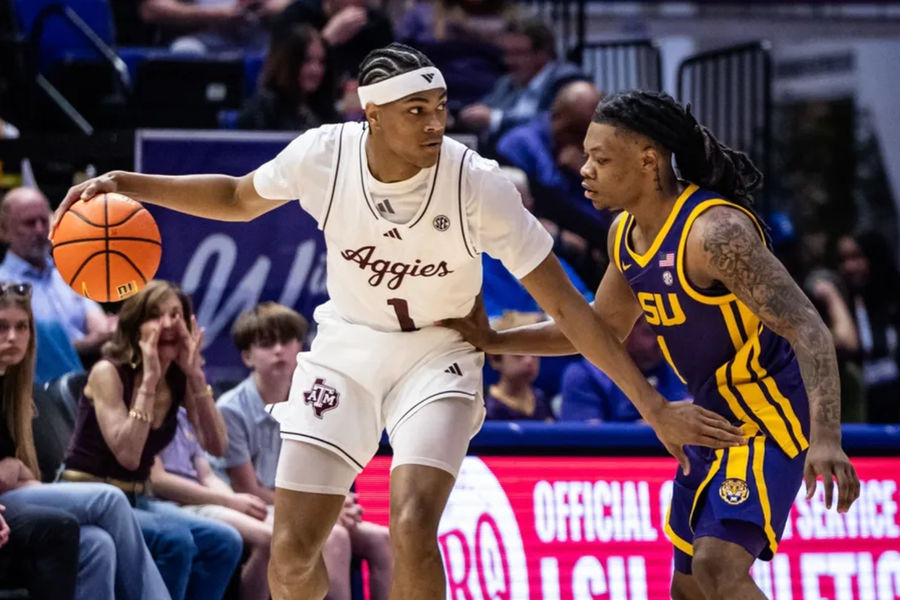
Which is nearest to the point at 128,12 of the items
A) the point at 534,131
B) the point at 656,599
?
the point at 534,131

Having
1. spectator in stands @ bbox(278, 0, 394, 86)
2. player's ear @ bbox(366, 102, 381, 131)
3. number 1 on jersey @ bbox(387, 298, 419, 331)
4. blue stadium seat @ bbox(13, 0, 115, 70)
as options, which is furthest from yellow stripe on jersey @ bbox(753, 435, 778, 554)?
blue stadium seat @ bbox(13, 0, 115, 70)

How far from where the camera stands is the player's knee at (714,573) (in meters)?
4.32

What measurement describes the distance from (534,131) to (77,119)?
303 cm

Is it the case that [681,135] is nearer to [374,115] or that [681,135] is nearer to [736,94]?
[374,115]

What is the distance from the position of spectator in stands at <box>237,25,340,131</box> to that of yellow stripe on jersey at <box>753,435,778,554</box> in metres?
4.72

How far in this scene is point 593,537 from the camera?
250 inches

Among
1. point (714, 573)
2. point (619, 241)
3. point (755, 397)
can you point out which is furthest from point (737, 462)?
point (619, 241)

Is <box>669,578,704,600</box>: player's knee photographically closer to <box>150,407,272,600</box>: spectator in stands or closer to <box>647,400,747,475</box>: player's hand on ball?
<box>647,400,747,475</box>: player's hand on ball

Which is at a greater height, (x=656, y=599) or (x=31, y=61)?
(x=31, y=61)

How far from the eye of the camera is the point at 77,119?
30.4ft

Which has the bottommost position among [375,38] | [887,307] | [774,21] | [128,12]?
[887,307]

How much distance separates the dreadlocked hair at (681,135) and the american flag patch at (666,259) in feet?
1.09

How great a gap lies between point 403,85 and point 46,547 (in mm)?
2298

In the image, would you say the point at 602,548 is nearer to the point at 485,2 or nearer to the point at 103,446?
the point at 103,446
